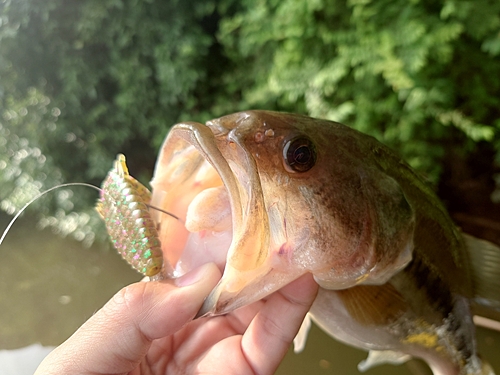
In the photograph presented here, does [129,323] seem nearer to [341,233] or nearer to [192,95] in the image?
[341,233]

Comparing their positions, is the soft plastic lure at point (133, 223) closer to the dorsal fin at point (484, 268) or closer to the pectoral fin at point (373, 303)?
the pectoral fin at point (373, 303)

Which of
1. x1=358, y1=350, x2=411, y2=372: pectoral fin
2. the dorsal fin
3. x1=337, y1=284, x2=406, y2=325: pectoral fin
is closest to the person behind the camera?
x1=337, y1=284, x2=406, y2=325: pectoral fin

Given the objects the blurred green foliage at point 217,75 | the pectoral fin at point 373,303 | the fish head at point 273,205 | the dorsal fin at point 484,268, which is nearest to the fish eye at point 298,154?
the fish head at point 273,205

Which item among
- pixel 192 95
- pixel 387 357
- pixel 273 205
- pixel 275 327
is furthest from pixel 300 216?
pixel 192 95

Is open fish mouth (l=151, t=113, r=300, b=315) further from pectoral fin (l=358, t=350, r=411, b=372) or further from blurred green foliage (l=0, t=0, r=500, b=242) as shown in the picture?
blurred green foliage (l=0, t=0, r=500, b=242)

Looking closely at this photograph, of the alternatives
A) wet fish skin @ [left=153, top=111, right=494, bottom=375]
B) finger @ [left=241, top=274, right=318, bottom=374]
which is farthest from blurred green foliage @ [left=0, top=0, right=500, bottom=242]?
finger @ [left=241, top=274, right=318, bottom=374]

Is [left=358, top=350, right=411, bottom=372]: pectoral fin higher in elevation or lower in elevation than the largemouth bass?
lower
